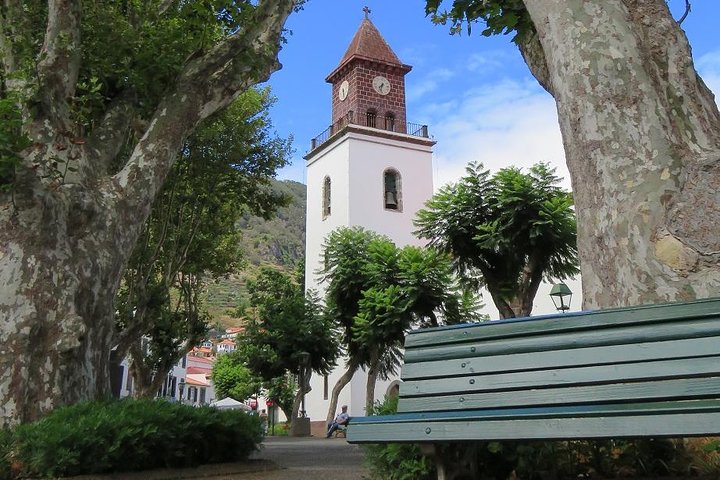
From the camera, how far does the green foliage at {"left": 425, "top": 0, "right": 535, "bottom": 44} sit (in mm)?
6145

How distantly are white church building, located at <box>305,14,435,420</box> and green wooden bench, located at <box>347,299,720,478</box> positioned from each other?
32.7 metres

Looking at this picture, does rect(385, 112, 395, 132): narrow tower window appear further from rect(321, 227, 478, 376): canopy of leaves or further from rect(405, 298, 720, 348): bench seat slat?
rect(405, 298, 720, 348): bench seat slat

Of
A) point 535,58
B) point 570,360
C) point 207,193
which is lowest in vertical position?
point 570,360

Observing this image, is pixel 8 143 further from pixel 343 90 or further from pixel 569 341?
pixel 343 90

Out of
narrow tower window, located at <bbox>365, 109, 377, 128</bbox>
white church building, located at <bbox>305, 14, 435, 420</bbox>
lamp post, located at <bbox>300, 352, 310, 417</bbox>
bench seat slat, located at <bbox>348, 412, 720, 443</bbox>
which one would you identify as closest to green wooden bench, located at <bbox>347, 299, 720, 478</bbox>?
bench seat slat, located at <bbox>348, 412, 720, 443</bbox>

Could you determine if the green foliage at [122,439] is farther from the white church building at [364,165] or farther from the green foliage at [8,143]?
the white church building at [364,165]

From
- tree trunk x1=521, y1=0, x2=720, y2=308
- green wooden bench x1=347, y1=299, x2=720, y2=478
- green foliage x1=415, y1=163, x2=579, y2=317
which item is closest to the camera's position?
green wooden bench x1=347, y1=299, x2=720, y2=478

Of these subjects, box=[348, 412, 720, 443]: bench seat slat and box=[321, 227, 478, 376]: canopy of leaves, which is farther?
box=[321, 227, 478, 376]: canopy of leaves

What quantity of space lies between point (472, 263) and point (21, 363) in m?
16.0

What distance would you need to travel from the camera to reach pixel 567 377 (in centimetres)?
312

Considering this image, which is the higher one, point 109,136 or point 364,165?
point 364,165

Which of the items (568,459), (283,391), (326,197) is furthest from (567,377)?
(283,391)

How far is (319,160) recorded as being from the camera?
142 feet

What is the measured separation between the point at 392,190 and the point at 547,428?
37.8m
